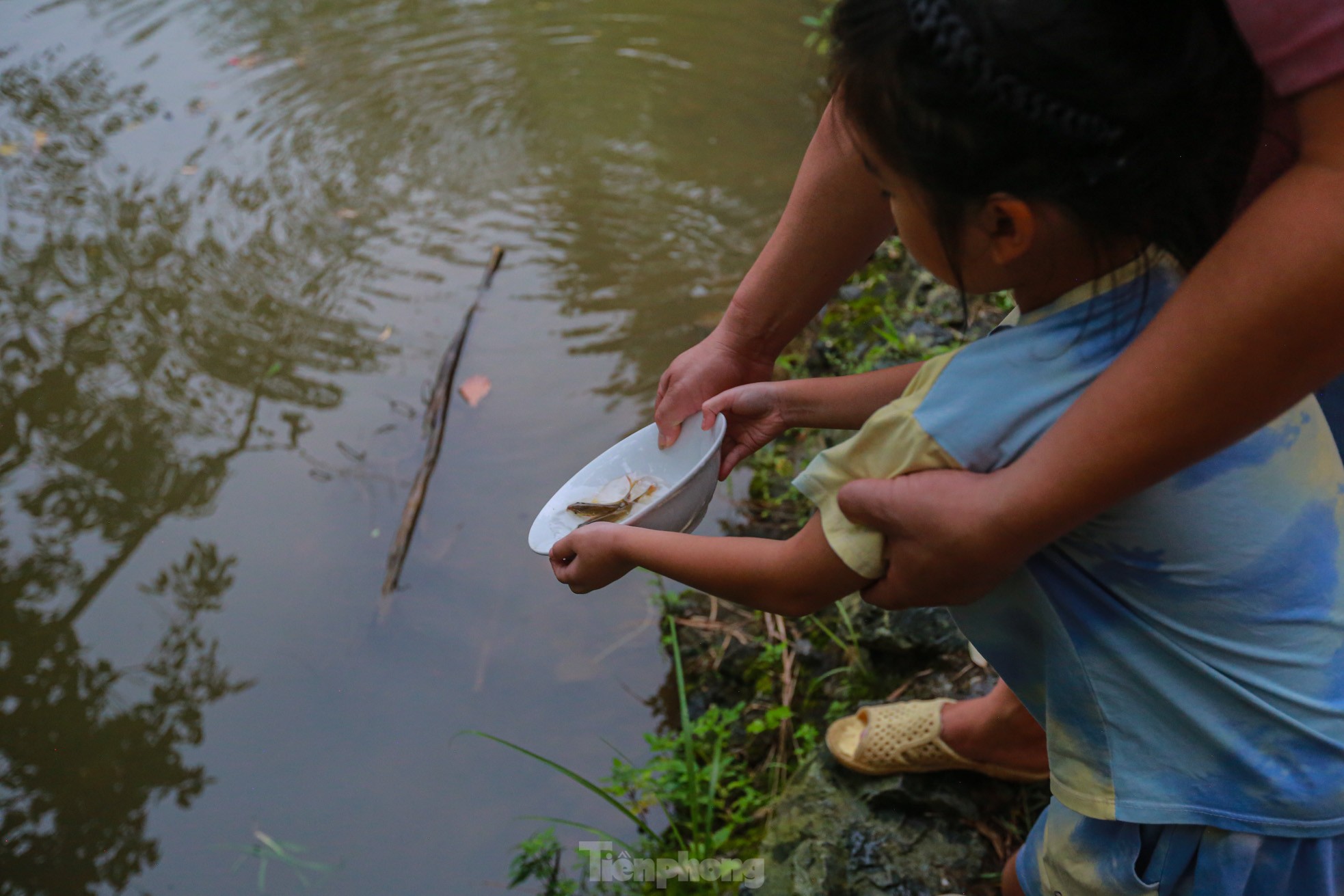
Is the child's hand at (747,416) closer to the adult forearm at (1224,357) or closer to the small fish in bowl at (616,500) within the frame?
the small fish in bowl at (616,500)

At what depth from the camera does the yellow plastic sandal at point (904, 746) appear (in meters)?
2.04

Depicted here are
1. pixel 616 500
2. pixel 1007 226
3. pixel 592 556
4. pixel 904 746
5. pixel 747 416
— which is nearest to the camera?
pixel 1007 226

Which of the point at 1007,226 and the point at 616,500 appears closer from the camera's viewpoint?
the point at 1007,226

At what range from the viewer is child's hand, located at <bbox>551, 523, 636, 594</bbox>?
1.52 metres

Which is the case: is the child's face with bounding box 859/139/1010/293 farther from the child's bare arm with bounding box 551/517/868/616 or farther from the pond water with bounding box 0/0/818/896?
the pond water with bounding box 0/0/818/896

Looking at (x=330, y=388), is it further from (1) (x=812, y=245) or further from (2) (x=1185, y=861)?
(2) (x=1185, y=861)

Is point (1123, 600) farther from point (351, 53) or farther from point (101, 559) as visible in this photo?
point (351, 53)

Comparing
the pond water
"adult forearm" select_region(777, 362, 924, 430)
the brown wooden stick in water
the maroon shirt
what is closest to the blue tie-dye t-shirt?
the maroon shirt

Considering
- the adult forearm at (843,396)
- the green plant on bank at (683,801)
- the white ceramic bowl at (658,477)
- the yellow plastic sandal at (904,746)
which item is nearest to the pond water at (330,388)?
the green plant on bank at (683,801)

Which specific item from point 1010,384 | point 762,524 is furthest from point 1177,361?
point 762,524

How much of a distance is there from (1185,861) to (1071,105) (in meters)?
0.96

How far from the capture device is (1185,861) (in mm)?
1267

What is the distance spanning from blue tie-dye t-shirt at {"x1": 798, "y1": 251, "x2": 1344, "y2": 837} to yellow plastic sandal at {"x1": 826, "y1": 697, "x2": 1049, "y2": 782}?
2.63ft

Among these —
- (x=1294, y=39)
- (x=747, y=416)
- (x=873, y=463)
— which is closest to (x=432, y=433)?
(x=747, y=416)
